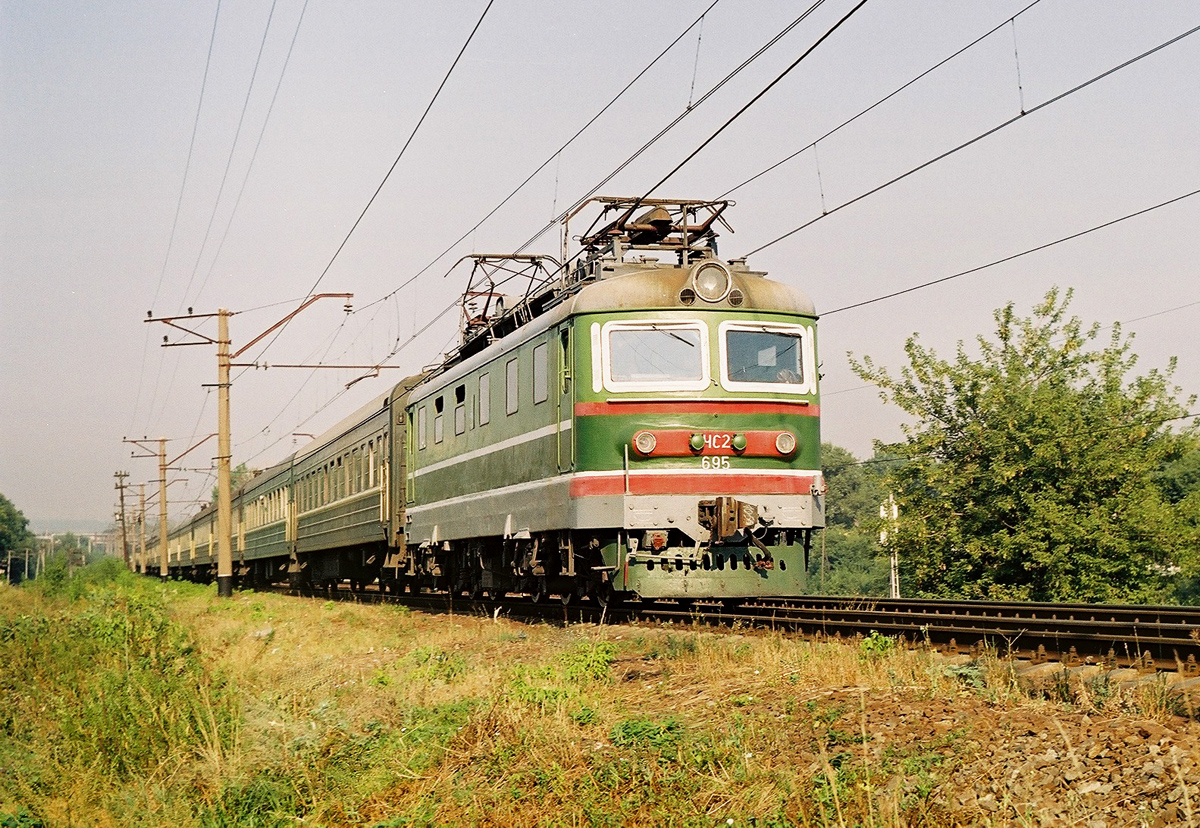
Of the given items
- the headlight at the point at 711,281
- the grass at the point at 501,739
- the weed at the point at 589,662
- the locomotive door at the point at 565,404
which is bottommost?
the grass at the point at 501,739

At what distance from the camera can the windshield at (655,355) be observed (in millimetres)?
13266

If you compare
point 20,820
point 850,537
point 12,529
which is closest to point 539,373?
point 20,820

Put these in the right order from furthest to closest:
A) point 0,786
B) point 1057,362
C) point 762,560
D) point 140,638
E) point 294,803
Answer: point 1057,362, point 762,560, point 140,638, point 0,786, point 294,803

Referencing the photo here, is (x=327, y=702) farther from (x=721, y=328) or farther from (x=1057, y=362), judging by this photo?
(x=1057, y=362)

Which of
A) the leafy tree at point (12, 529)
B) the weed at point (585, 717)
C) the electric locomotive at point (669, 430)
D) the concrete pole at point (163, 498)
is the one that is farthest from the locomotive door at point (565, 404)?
the leafy tree at point (12, 529)

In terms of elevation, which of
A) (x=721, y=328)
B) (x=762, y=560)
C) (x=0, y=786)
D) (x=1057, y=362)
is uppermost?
(x=1057, y=362)

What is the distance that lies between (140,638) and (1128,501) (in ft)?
75.1

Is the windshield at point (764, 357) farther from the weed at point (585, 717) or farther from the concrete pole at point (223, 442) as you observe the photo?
the concrete pole at point (223, 442)

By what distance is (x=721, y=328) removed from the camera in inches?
532

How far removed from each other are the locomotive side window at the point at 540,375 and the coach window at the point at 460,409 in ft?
10.6

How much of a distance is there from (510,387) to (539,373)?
3.88 ft

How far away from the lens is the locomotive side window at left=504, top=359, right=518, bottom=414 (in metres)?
15.3

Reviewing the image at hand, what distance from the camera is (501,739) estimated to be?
24.0 ft

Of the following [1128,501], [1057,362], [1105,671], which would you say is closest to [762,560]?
[1105,671]
